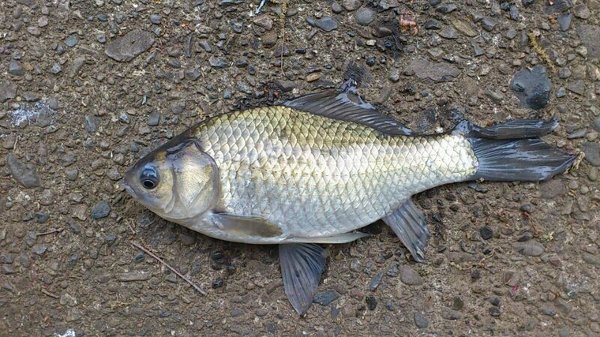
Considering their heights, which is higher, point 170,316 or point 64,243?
point 64,243

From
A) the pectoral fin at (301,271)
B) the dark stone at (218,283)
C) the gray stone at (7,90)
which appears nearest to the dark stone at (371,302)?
the pectoral fin at (301,271)

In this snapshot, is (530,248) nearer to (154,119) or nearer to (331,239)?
(331,239)

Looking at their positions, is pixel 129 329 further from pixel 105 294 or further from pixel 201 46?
pixel 201 46

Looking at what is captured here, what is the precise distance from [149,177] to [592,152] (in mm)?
2204

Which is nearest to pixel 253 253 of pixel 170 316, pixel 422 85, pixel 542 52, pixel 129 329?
pixel 170 316

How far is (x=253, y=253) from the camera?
2.89 meters

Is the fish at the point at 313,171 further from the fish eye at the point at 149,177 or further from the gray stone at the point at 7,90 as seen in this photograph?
the gray stone at the point at 7,90

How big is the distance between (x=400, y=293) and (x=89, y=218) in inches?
64.5

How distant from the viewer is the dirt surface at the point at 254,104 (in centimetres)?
288

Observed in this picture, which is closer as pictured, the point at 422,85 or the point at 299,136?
the point at 299,136

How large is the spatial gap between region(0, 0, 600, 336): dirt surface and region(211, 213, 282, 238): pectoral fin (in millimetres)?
258

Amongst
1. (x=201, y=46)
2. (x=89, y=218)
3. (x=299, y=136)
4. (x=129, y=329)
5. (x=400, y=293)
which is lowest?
(x=129, y=329)

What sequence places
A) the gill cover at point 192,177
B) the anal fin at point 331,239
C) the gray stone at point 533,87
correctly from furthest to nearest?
the gray stone at point 533,87
the anal fin at point 331,239
the gill cover at point 192,177

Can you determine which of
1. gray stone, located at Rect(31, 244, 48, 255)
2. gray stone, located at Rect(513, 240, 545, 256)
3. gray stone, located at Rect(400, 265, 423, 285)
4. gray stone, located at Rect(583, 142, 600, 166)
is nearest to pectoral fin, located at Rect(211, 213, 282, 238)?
gray stone, located at Rect(400, 265, 423, 285)
